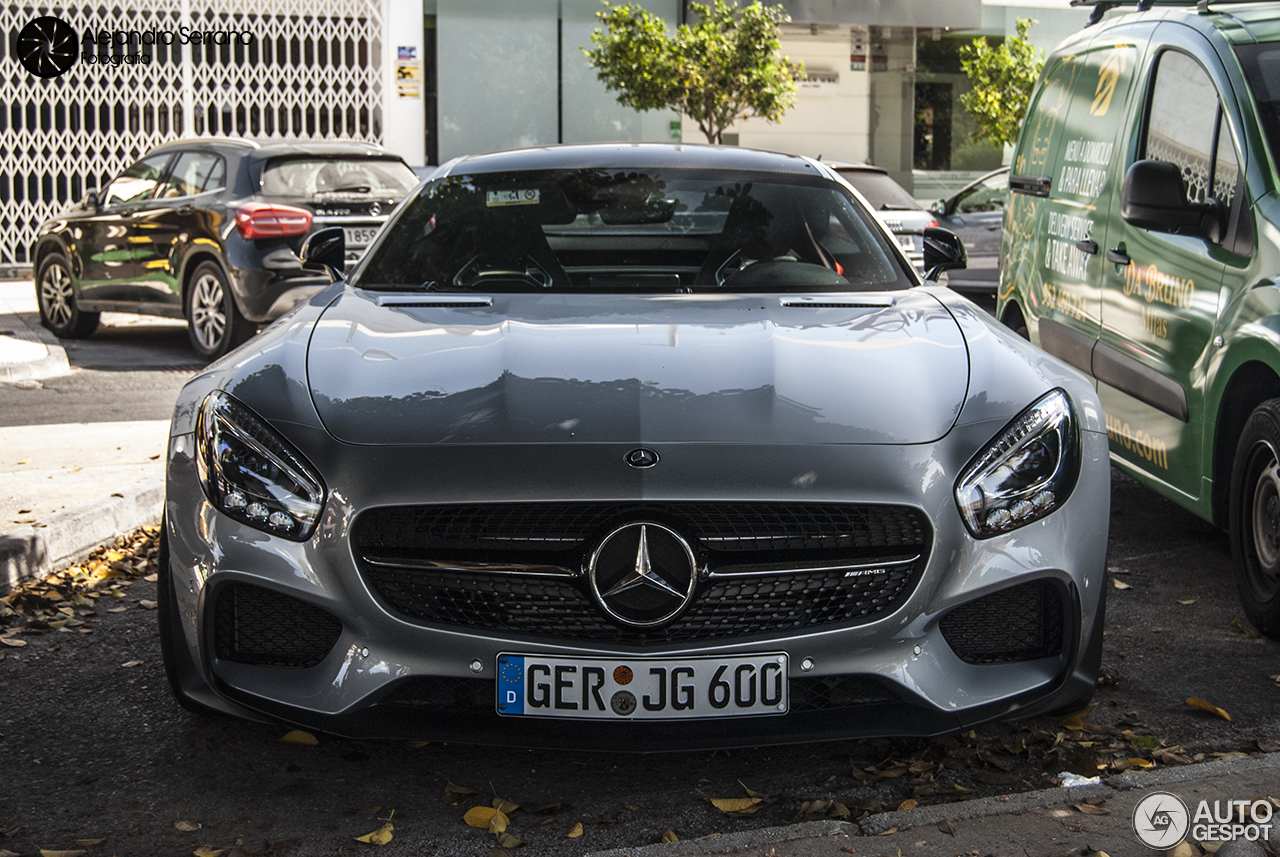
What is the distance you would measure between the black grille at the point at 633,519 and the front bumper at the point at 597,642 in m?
0.04

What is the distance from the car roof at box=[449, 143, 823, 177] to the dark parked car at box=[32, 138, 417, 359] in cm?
467

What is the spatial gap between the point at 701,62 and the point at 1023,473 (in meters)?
17.7

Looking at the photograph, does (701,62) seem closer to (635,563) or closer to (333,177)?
(333,177)

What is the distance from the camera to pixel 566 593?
2754mm

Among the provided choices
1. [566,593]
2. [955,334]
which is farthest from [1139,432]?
[566,593]

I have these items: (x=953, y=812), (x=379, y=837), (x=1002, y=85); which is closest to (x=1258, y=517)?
(x=953, y=812)

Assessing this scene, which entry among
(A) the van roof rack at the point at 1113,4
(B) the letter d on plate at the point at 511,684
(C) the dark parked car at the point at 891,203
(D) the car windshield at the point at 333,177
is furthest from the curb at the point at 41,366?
(B) the letter d on plate at the point at 511,684

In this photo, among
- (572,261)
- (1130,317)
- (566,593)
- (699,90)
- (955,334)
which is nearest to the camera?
(566,593)

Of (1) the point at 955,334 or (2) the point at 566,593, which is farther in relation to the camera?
(1) the point at 955,334

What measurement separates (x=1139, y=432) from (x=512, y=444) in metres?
2.86

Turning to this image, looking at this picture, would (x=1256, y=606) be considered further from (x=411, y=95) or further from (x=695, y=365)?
(x=411, y=95)

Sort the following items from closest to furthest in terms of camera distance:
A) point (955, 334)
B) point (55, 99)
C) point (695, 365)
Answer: point (695, 365), point (955, 334), point (55, 99)

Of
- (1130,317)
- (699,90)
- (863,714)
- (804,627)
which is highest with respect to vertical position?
(699,90)

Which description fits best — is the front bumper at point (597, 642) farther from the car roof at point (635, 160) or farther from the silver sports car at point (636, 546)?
the car roof at point (635, 160)
